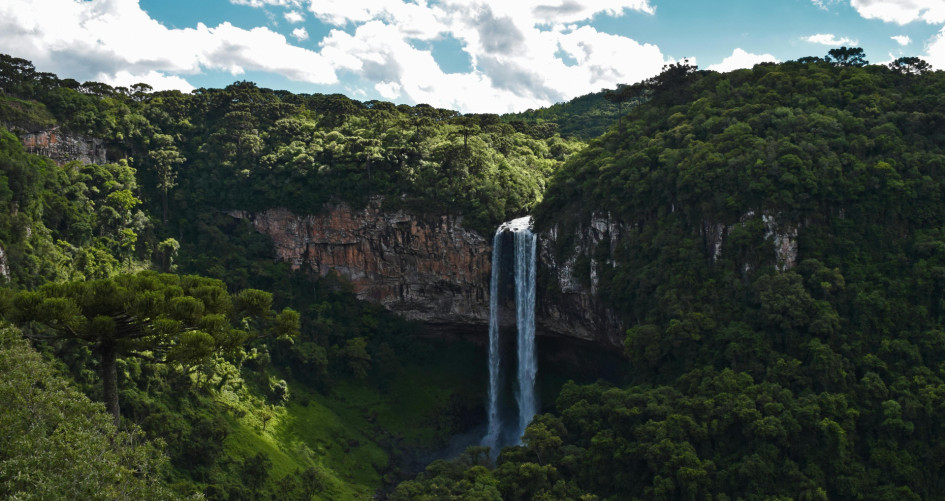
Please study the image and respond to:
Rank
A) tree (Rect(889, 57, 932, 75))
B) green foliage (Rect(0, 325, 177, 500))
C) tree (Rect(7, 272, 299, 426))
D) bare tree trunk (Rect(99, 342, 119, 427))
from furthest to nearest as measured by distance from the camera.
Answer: tree (Rect(889, 57, 932, 75)) < bare tree trunk (Rect(99, 342, 119, 427)) < tree (Rect(7, 272, 299, 426)) < green foliage (Rect(0, 325, 177, 500))

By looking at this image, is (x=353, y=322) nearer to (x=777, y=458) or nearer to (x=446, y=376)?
(x=446, y=376)

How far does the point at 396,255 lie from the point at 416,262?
4.63 feet

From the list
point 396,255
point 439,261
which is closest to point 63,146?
point 396,255

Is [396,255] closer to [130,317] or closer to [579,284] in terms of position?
[579,284]

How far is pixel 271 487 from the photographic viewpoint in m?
28.9

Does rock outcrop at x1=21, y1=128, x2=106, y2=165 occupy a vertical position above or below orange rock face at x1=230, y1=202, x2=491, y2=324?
above

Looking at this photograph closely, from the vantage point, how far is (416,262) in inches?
1753

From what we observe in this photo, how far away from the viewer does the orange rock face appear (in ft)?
142

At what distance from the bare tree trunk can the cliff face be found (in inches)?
985

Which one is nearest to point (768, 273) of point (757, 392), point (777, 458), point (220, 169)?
point (757, 392)

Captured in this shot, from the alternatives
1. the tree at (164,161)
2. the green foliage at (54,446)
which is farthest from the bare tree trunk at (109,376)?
the tree at (164,161)

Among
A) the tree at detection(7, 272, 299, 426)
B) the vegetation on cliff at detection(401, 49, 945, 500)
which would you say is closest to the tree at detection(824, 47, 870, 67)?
the vegetation on cliff at detection(401, 49, 945, 500)

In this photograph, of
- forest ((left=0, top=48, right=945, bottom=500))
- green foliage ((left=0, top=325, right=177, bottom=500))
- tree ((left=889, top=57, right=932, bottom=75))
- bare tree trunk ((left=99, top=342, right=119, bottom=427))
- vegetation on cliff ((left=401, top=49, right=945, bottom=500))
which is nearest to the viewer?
green foliage ((left=0, top=325, right=177, bottom=500))

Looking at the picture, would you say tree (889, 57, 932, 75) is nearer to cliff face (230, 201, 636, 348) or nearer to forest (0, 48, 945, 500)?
forest (0, 48, 945, 500)
